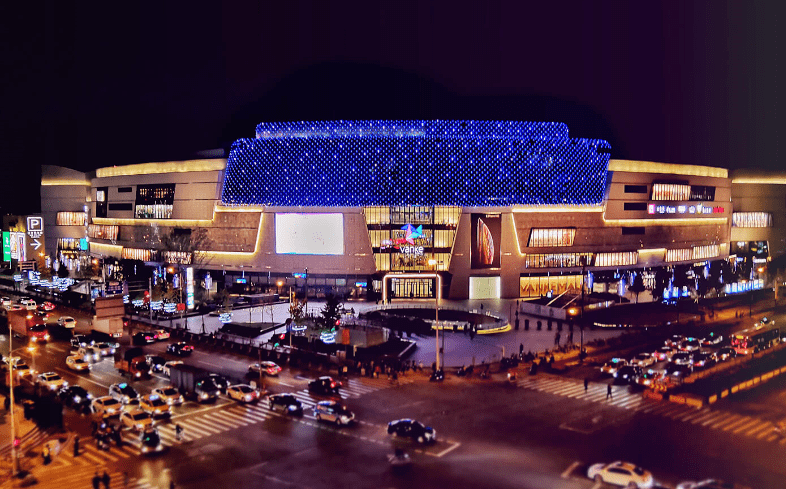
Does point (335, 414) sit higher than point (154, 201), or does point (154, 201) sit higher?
point (154, 201)

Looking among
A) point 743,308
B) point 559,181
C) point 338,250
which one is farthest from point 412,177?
point 743,308

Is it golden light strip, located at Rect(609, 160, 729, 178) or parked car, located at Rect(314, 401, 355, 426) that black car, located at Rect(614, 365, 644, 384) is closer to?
parked car, located at Rect(314, 401, 355, 426)

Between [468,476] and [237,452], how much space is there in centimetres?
1145

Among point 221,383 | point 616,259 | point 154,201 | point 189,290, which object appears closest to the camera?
point 221,383

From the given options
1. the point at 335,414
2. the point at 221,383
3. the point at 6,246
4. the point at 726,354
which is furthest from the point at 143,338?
the point at 6,246

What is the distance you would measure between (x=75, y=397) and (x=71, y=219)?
353 feet

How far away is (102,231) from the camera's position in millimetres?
114312

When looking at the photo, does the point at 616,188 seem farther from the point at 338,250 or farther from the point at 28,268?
the point at 28,268

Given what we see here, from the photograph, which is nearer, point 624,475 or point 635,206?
point 624,475

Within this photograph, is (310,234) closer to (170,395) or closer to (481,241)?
(481,241)

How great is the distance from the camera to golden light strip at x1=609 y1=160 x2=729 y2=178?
9133 centimetres

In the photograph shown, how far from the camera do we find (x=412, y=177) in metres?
83.9

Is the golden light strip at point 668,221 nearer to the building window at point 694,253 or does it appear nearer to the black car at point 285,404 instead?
the building window at point 694,253

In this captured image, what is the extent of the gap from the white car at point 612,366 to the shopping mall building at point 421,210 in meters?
36.3
